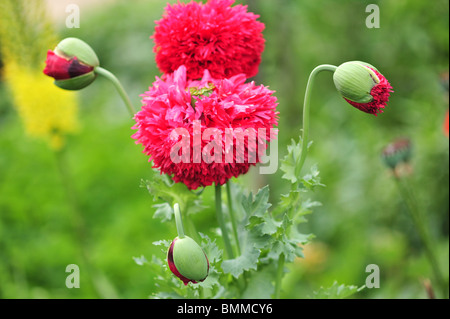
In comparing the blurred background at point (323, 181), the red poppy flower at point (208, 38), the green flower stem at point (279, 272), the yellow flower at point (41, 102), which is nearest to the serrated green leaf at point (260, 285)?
the green flower stem at point (279, 272)

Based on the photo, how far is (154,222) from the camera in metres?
1.65

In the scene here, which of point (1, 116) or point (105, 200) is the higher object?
point (1, 116)

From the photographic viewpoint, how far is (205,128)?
484 millimetres

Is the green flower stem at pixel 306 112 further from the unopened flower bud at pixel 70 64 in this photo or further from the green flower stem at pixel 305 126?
the unopened flower bud at pixel 70 64

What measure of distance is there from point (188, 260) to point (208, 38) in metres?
0.24

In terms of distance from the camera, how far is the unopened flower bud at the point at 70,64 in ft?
1.83

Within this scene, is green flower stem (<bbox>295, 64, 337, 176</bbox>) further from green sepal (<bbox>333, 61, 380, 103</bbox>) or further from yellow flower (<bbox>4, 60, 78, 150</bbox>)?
yellow flower (<bbox>4, 60, 78, 150</bbox>)

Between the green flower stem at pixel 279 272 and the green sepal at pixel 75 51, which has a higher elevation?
the green sepal at pixel 75 51

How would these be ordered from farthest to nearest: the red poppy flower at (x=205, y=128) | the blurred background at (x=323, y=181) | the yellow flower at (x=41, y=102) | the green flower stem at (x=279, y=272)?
the blurred background at (x=323, y=181), the yellow flower at (x=41, y=102), the green flower stem at (x=279, y=272), the red poppy flower at (x=205, y=128)

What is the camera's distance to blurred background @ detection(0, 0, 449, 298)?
1.42 meters

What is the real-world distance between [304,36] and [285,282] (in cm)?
184

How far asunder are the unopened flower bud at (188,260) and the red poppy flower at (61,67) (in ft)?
0.74
